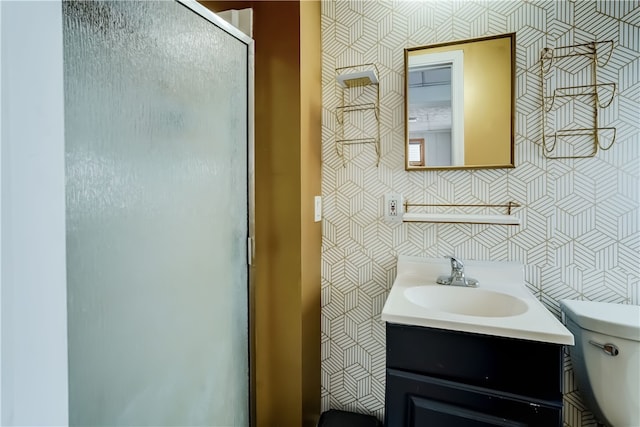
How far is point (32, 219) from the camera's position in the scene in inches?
14.5

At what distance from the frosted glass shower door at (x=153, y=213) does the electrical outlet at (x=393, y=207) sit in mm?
638

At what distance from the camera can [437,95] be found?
1.36 meters

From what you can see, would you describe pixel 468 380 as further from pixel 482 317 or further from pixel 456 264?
pixel 456 264

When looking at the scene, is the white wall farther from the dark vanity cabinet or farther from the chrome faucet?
the chrome faucet

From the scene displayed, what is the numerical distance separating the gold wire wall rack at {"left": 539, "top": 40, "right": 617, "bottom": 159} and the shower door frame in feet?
4.75

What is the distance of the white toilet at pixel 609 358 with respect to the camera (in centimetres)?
95

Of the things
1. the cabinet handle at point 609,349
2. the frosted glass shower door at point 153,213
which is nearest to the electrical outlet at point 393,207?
the frosted glass shower door at point 153,213

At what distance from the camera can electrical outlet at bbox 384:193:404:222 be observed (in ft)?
4.58

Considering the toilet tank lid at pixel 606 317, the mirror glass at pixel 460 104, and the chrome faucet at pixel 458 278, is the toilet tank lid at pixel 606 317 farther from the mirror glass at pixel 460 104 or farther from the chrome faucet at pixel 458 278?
the mirror glass at pixel 460 104

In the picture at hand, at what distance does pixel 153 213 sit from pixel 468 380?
3.17 ft

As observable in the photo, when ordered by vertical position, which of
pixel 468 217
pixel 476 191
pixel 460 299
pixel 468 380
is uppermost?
pixel 476 191

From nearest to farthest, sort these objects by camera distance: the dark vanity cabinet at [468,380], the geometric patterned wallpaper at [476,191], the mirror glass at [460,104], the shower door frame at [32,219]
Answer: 1. the shower door frame at [32,219]
2. the dark vanity cabinet at [468,380]
3. the geometric patterned wallpaper at [476,191]
4. the mirror glass at [460,104]

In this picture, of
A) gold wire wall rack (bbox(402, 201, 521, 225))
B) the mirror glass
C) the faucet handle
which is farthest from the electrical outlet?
the faucet handle

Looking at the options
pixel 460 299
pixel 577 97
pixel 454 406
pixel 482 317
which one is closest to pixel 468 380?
pixel 454 406
